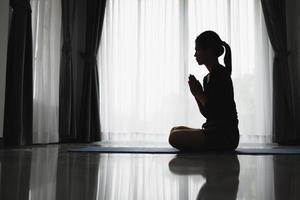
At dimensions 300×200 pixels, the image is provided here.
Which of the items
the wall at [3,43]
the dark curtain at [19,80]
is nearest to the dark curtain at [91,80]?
the dark curtain at [19,80]

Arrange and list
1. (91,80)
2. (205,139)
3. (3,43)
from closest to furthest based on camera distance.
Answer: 1. (205,139)
2. (3,43)
3. (91,80)

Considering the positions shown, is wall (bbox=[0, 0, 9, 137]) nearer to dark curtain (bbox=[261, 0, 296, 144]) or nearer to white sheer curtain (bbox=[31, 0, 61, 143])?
white sheer curtain (bbox=[31, 0, 61, 143])

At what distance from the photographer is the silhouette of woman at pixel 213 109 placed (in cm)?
225

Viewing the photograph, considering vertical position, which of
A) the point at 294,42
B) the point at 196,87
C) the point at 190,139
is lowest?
the point at 190,139

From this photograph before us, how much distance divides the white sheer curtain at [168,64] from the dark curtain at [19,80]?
1316mm

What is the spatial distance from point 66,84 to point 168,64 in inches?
48.0

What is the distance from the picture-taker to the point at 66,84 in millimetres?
3992

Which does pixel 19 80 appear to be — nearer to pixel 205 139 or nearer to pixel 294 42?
pixel 205 139

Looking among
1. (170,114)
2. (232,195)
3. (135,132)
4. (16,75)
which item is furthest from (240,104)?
(232,195)

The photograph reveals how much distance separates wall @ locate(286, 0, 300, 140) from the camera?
4242 millimetres

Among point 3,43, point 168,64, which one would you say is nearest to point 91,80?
point 168,64

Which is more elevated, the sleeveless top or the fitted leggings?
the sleeveless top

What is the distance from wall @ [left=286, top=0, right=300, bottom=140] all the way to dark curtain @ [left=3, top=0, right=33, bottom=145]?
3.00m

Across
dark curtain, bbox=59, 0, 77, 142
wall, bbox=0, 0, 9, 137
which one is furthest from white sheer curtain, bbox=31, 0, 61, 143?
wall, bbox=0, 0, 9, 137
